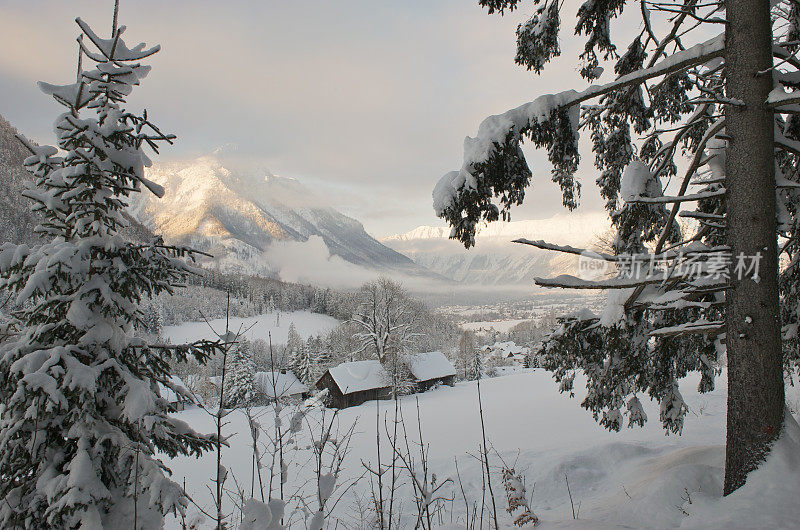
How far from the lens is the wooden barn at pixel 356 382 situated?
1169 inches

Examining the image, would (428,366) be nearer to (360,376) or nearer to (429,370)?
(429,370)

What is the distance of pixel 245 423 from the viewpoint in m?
22.2

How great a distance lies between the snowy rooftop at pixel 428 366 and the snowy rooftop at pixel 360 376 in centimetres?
263

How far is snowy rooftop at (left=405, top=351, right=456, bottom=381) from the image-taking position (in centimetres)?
3362

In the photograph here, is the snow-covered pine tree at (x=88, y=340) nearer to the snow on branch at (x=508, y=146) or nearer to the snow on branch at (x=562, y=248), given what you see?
the snow on branch at (x=508, y=146)

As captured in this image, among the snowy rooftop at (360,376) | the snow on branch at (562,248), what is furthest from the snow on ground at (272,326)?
the snow on branch at (562,248)

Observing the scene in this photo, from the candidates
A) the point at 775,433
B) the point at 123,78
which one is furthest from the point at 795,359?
the point at 123,78

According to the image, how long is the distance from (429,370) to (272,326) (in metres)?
69.8

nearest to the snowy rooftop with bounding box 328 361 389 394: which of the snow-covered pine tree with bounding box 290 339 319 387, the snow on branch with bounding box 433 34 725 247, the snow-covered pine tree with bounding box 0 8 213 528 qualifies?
the snow-covered pine tree with bounding box 290 339 319 387

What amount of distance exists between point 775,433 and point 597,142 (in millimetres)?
3750

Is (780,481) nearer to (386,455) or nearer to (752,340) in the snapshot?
(752,340)

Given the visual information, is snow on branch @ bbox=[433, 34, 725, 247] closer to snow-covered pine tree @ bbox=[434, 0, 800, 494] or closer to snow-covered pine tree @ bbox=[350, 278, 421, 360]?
snow-covered pine tree @ bbox=[434, 0, 800, 494]

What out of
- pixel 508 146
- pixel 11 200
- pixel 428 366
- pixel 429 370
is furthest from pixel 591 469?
pixel 11 200

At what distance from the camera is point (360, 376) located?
30.8 m
